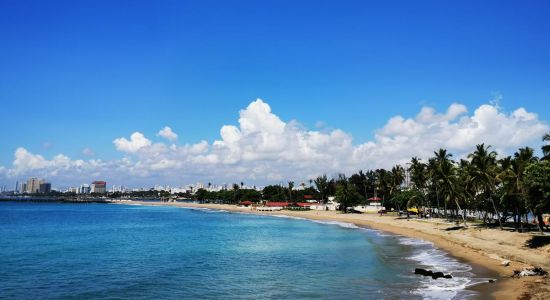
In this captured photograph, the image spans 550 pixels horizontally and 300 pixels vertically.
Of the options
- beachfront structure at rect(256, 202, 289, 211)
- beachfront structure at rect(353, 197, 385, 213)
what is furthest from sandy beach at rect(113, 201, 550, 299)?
beachfront structure at rect(256, 202, 289, 211)

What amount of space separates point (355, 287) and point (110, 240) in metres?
45.0

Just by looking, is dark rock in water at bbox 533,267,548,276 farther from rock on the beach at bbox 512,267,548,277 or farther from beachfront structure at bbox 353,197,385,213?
beachfront structure at bbox 353,197,385,213

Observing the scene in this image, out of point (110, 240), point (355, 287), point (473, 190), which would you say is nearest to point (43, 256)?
point (110, 240)

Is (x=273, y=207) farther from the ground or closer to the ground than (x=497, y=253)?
closer to the ground

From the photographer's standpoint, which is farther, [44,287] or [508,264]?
[508,264]

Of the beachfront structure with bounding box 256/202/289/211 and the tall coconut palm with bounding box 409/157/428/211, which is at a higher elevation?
the tall coconut palm with bounding box 409/157/428/211

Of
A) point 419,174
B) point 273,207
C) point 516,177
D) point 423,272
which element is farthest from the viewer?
point 273,207

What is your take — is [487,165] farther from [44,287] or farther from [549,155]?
[44,287]

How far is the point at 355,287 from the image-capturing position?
27.6 metres

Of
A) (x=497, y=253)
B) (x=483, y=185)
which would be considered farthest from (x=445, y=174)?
(x=497, y=253)

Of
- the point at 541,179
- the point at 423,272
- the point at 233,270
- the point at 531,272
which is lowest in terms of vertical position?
the point at 233,270

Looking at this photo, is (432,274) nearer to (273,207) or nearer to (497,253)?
(497,253)

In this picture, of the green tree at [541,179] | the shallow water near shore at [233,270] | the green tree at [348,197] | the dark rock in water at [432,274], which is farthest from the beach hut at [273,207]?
the dark rock in water at [432,274]

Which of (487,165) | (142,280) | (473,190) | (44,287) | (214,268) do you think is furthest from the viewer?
(473,190)
